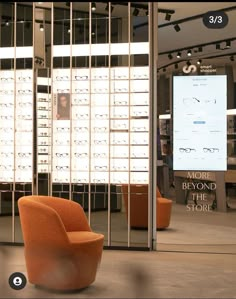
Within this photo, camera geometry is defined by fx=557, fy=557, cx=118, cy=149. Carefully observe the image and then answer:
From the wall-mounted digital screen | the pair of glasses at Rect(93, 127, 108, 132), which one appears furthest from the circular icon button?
the wall-mounted digital screen

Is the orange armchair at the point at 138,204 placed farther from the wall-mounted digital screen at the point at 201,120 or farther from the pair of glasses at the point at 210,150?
the pair of glasses at the point at 210,150

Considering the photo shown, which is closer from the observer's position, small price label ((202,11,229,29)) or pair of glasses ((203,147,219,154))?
small price label ((202,11,229,29))

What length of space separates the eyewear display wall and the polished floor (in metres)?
0.67

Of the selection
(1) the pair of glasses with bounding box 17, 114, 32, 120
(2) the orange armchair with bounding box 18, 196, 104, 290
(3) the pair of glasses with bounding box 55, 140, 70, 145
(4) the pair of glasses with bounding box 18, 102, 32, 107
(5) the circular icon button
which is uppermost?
(4) the pair of glasses with bounding box 18, 102, 32, 107

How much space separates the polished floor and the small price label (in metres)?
2.95

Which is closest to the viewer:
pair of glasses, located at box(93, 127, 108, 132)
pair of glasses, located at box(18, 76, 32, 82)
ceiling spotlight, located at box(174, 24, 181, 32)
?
pair of glasses, located at box(93, 127, 108, 132)

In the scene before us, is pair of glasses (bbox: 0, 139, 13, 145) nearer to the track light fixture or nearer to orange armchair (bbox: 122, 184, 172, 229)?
orange armchair (bbox: 122, 184, 172, 229)

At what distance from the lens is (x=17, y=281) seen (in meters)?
4.93

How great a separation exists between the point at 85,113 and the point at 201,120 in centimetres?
150

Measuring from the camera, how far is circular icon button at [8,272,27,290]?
4856 millimetres

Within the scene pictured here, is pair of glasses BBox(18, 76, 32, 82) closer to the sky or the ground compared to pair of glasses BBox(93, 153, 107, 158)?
closer to the sky

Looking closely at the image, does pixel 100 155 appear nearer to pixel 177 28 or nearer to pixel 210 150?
pixel 210 150

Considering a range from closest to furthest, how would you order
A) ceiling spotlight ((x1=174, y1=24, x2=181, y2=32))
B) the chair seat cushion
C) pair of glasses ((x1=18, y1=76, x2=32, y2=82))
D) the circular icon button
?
the circular icon button < the chair seat cushion < pair of glasses ((x1=18, y1=76, x2=32, y2=82)) < ceiling spotlight ((x1=174, y1=24, x2=181, y2=32))

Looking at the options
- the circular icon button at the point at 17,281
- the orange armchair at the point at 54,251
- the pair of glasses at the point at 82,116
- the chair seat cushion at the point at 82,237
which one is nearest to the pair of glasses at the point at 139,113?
the pair of glasses at the point at 82,116
